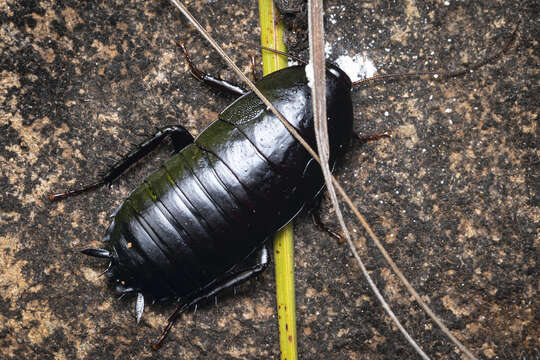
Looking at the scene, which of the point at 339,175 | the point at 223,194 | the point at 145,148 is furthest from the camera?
the point at 339,175

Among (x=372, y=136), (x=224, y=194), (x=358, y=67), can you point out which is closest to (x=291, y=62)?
(x=358, y=67)

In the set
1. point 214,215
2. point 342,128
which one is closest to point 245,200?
point 214,215

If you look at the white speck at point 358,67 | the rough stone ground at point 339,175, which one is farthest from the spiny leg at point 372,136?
the white speck at point 358,67

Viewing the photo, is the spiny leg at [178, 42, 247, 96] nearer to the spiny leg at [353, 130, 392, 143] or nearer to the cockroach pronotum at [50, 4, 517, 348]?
the cockroach pronotum at [50, 4, 517, 348]

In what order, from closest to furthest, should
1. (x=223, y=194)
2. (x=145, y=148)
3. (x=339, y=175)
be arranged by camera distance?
(x=223, y=194) → (x=145, y=148) → (x=339, y=175)

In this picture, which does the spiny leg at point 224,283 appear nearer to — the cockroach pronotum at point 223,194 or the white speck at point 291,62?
the cockroach pronotum at point 223,194

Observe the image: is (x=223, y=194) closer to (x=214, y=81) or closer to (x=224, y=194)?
(x=224, y=194)

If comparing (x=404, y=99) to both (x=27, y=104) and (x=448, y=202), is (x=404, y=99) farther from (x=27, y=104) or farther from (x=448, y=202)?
(x=27, y=104)
